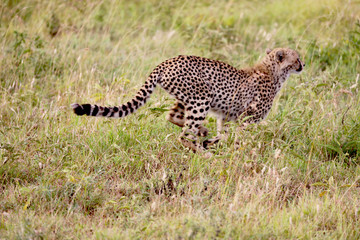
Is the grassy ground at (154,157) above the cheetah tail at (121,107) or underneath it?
underneath

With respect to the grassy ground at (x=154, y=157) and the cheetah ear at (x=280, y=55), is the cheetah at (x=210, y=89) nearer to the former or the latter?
the cheetah ear at (x=280, y=55)

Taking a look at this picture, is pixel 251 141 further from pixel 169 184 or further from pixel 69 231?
pixel 69 231

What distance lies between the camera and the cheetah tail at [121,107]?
398 cm

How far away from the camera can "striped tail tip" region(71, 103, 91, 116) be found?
12.7 feet

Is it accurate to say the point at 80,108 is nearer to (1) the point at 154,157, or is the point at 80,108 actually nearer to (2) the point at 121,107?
(2) the point at 121,107

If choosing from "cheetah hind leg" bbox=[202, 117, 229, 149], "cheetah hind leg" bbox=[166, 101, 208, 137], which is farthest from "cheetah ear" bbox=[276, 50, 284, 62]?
"cheetah hind leg" bbox=[166, 101, 208, 137]

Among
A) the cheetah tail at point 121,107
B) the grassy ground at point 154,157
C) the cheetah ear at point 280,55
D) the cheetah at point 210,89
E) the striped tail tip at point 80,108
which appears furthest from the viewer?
the cheetah ear at point 280,55

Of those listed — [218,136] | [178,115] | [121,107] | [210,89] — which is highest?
[210,89]

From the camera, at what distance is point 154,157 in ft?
14.0

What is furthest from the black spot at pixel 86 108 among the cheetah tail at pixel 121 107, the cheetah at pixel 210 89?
the cheetah at pixel 210 89

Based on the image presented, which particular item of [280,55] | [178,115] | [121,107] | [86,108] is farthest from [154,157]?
[280,55]

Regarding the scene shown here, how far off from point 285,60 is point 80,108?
8.89 ft

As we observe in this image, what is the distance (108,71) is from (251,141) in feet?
9.30

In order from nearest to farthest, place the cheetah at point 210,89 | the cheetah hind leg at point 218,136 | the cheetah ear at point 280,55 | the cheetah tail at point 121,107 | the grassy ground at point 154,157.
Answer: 1. the grassy ground at point 154,157
2. the cheetah tail at point 121,107
3. the cheetah at point 210,89
4. the cheetah hind leg at point 218,136
5. the cheetah ear at point 280,55
